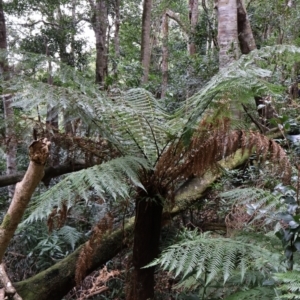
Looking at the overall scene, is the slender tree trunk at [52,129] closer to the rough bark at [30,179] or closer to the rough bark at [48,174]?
the rough bark at [48,174]

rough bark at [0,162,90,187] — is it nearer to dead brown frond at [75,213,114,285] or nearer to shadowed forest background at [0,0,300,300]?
shadowed forest background at [0,0,300,300]

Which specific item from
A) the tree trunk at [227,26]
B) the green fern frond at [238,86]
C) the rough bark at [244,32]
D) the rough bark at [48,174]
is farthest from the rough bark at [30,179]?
the rough bark at [244,32]

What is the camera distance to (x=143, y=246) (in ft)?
6.54

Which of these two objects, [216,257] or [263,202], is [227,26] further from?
[216,257]

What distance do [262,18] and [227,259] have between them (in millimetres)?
5639

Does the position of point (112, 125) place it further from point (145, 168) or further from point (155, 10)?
point (155, 10)

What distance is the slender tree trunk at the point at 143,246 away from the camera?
198 centimetres

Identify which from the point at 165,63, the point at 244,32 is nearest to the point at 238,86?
the point at 244,32

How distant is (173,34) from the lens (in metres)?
12.8

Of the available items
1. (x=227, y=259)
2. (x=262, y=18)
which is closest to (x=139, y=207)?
(x=227, y=259)

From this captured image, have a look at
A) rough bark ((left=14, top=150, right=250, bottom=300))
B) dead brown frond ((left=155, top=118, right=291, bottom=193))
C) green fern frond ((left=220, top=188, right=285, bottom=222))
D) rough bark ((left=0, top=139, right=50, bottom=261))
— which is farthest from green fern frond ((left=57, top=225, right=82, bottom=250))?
rough bark ((left=0, top=139, right=50, bottom=261))

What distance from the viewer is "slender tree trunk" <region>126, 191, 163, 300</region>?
198 cm

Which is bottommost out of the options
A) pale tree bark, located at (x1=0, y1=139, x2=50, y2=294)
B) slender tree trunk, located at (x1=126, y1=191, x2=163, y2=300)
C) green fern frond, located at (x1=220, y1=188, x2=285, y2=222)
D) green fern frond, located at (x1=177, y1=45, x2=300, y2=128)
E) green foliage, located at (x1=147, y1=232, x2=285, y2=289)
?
slender tree trunk, located at (x1=126, y1=191, x2=163, y2=300)

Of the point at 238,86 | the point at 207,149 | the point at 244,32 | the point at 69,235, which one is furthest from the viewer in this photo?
the point at 244,32
